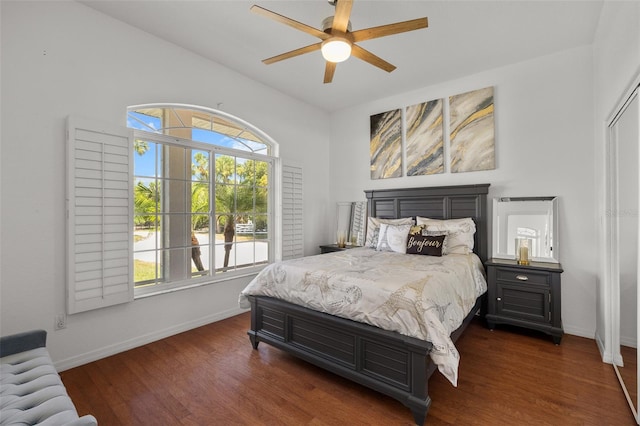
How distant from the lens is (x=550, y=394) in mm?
2121

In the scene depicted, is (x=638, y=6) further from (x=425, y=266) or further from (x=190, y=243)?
(x=190, y=243)

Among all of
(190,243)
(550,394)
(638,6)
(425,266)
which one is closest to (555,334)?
(550,394)

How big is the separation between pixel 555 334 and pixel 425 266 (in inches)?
59.4

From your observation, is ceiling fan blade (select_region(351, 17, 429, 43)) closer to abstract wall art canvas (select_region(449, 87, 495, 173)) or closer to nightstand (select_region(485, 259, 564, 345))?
abstract wall art canvas (select_region(449, 87, 495, 173))

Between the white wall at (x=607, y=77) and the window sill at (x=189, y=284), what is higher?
the white wall at (x=607, y=77)

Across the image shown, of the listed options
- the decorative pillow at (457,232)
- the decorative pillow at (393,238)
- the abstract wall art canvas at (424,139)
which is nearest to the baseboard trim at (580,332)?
the decorative pillow at (457,232)

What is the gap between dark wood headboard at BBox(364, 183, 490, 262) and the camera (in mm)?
3646

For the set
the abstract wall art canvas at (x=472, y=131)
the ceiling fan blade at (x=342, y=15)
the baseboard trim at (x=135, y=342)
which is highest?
the ceiling fan blade at (x=342, y=15)

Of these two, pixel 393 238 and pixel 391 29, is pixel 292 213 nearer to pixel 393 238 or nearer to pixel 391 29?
pixel 393 238

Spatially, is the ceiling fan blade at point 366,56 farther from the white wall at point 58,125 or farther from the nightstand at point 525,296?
the nightstand at point 525,296

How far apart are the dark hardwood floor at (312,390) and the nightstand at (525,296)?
0.23 metres

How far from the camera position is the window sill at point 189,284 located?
120 inches

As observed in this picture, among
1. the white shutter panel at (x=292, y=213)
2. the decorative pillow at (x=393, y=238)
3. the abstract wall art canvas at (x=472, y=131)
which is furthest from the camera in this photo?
the white shutter panel at (x=292, y=213)

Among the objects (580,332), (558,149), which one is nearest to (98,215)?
(558,149)
